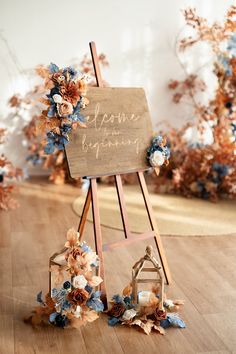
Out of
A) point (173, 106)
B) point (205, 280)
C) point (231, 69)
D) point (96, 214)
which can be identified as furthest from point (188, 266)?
point (173, 106)

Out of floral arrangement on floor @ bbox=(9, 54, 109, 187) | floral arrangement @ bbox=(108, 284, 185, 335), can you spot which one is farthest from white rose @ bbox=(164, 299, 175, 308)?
floral arrangement on floor @ bbox=(9, 54, 109, 187)

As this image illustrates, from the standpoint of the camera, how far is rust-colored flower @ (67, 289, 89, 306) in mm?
2787

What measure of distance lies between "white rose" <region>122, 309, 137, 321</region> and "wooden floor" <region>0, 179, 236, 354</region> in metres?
0.08

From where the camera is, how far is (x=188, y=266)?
361 centimetres

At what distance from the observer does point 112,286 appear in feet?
10.9

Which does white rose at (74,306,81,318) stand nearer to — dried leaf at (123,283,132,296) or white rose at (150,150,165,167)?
dried leaf at (123,283,132,296)

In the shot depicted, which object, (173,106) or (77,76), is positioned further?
(173,106)

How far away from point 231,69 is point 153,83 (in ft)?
3.26

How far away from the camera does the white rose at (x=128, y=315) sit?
2.89 m

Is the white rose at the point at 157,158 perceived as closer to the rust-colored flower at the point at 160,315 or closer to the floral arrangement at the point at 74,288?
the floral arrangement at the point at 74,288

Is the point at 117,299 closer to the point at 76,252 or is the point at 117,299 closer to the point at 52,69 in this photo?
the point at 76,252

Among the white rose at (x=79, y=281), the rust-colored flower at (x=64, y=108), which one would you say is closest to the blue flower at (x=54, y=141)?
the rust-colored flower at (x=64, y=108)

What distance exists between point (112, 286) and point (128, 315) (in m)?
0.43

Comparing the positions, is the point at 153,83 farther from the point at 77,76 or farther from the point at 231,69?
the point at 77,76
